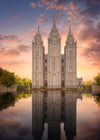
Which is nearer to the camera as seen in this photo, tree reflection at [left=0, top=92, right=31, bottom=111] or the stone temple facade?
tree reflection at [left=0, top=92, right=31, bottom=111]

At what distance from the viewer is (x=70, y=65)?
63.6m

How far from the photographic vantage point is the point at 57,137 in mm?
5539

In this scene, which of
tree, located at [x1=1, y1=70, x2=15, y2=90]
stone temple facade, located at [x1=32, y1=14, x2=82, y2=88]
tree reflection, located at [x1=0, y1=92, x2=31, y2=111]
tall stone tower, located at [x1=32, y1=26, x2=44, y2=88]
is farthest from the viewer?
tall stone tower, located at [x1=32, y1=26, x2=44, y2=88]

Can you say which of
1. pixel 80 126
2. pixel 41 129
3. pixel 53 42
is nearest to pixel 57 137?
pixel 41 129

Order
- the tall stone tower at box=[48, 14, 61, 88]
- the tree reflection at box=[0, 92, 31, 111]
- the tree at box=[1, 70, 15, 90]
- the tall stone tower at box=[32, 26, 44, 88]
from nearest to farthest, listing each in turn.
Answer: the tree reflection at box=[0, 92, 31, 111] < the tree at box=[1, 70, 15, 90] < the tall stone tower at box=[48, 14, 61, 88] < the tall stone tower at box=[32, 26, 44, 88]

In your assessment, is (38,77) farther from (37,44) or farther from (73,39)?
(73,39)

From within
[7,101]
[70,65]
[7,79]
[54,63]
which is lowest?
[7,101]

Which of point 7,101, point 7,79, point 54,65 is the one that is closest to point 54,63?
point 54,65

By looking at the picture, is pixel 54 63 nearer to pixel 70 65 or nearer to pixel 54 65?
pixel 54 65

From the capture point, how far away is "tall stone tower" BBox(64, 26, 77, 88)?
62656mm

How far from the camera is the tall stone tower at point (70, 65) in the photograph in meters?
62.7

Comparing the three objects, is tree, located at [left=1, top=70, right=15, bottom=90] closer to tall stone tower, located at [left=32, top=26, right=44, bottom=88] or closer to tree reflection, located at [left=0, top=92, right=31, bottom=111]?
tree reflection, located at [left=0, top=92, right=31, bottom=111]

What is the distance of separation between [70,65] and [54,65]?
25.1ft

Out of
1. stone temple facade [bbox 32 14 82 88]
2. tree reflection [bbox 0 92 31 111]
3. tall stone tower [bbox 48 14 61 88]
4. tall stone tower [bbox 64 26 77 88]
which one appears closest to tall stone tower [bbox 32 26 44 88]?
stone temple facade [bbox 32 14 82 88]
